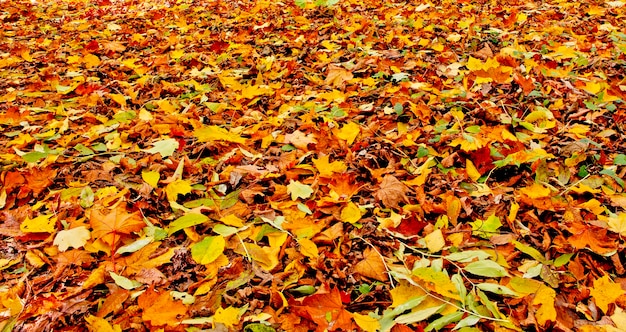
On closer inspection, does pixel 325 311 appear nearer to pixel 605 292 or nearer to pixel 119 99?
pixel 605 292

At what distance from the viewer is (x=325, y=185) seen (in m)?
2.09

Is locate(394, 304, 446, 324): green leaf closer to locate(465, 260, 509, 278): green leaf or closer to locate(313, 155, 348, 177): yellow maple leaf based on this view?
locate(465, 260, 509, 278): green leaf

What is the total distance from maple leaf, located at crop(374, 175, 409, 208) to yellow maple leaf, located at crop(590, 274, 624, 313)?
74cm

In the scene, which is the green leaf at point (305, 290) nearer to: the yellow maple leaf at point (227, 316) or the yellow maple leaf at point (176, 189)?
the yellow maple leaf at point (227, 316)

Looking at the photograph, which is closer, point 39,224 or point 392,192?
point 39,224

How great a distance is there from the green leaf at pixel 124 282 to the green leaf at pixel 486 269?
1.17 metres

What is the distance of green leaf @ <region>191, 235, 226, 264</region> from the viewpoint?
66.6 inches

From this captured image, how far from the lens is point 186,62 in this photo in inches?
146

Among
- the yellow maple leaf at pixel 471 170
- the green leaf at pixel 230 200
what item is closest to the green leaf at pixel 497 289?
the yellow maple leaf at pixel 471 170

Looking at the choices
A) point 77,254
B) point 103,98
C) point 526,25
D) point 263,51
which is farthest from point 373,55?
point 77,254

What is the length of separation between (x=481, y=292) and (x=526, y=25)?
3.18 meters

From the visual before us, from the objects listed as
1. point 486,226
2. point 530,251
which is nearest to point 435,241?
point 486,226

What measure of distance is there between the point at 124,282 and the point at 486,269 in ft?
4.18

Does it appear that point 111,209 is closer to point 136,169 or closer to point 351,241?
point 136,169
